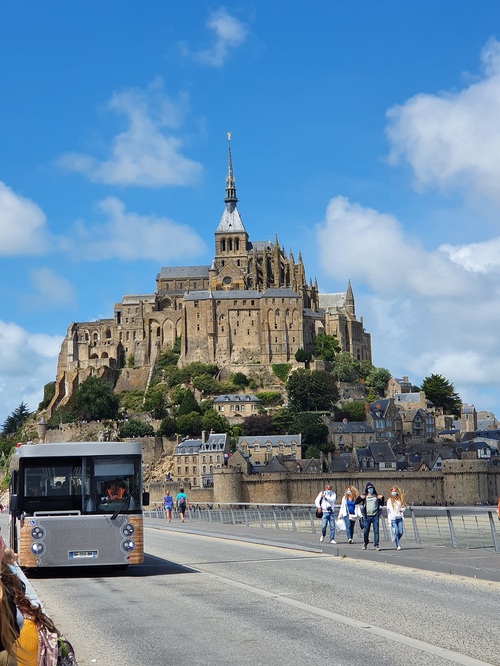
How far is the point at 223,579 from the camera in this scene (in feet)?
58.0

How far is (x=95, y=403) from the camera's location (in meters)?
122

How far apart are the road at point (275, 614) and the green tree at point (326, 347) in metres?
108

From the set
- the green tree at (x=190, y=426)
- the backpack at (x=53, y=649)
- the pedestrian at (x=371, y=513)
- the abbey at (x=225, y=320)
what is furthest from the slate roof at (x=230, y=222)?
the backpack at (x=53, y=649)

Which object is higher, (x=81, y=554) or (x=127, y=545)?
(x=127, y=545)

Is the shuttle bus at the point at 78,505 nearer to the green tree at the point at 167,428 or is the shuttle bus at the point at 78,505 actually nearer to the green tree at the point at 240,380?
the green tree at the point at 167,428

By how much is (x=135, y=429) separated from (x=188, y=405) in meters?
6.35

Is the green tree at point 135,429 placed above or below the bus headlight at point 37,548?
above

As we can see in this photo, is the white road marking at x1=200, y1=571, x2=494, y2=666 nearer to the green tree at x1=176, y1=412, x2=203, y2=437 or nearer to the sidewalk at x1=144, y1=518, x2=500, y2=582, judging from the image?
the sidewalk at x1=144, y1=518, x2=500, y2=582

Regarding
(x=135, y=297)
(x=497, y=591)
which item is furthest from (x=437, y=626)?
(x=135, y=297)

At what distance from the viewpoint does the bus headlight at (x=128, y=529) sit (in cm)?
1884

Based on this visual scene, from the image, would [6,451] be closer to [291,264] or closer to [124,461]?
[291,264]

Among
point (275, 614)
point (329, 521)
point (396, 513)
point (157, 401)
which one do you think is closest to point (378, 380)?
point (157, 401)

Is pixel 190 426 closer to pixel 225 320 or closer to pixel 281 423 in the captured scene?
pixel 281 423

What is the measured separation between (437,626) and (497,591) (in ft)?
11.0
